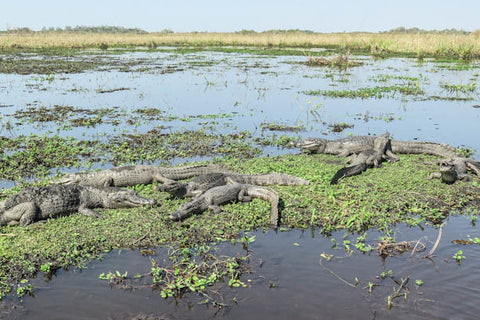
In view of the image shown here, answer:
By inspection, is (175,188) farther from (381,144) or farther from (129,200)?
(381,144)

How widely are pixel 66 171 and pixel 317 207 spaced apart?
514 centimetres

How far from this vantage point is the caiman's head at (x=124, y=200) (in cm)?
649

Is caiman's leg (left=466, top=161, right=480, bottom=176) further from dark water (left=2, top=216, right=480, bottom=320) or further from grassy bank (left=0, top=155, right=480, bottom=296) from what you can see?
dark water (left=2, top=216, right=480, bottom=320)

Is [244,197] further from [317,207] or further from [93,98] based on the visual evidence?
[93,98]

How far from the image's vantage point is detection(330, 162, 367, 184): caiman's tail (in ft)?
24.6

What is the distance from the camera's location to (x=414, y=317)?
4082 mm

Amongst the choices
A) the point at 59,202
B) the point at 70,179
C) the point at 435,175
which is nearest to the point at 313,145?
the point at 435,175

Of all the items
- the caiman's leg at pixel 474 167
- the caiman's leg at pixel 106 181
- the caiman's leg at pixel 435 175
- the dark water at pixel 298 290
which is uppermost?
the caiman's leg at pixel 474 167

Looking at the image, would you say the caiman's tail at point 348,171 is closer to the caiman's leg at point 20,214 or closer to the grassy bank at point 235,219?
the grassy bank at point 235,219

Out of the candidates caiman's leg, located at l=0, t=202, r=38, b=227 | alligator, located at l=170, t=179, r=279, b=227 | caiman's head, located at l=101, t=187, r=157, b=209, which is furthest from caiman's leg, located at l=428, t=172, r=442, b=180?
caiman's leg, located at l=0, t=202, r=38, b=227

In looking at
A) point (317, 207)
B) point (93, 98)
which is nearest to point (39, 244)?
point (317, 207)

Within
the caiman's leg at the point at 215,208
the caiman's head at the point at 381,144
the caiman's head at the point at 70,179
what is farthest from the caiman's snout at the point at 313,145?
the caiman's head at the point at 70,179

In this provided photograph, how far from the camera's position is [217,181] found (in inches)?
285

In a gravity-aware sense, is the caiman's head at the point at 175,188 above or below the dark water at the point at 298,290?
above
